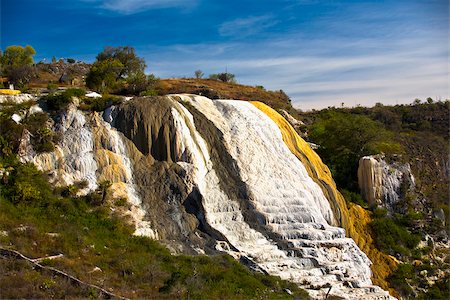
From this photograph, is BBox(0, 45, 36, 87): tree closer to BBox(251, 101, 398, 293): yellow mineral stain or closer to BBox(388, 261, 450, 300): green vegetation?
BBox(251, 101, 398, 293): yellow mineral stain

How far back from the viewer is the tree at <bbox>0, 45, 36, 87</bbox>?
38.6 meters

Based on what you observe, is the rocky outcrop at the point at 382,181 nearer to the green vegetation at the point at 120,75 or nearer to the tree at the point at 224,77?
the green vegetation at the point at 120,75

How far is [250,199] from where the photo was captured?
79.3ft

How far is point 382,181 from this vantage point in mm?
31562

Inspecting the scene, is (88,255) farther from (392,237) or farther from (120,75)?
(120,75)

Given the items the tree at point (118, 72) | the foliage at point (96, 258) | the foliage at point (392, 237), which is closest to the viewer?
the foliage at point (96, 258)

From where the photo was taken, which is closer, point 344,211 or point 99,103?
point 99,103

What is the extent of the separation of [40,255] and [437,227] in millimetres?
21890

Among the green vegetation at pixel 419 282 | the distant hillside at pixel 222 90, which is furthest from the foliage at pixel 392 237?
the distant hillside at pixel 222 90

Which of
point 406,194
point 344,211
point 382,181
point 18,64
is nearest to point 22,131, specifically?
point 344,211

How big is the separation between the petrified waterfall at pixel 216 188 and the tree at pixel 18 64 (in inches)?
618

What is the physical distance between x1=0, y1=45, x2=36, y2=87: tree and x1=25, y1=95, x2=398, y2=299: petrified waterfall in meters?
15.7

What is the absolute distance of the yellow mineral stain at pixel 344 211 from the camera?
2619 cm

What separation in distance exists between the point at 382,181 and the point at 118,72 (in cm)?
2543
